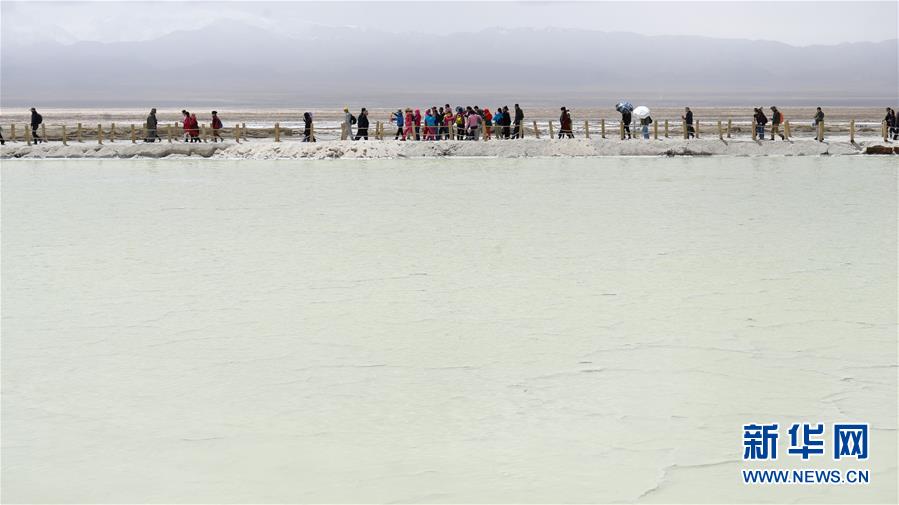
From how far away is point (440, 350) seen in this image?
29.6 feet

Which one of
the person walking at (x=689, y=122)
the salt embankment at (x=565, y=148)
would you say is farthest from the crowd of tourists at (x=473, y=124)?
the salt embankment at (x=565, y=148)

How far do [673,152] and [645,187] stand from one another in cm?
760

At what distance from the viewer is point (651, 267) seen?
12.5m

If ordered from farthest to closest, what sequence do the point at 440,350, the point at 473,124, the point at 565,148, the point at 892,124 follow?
the point at 892,124
the point at 473,124
the point at 565,148
the point at 440,350

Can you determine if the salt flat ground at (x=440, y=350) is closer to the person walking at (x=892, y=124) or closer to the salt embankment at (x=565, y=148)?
the salt embankment at (x=565, y=148)

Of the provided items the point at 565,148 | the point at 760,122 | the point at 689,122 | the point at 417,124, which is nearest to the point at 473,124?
the point at 417,124

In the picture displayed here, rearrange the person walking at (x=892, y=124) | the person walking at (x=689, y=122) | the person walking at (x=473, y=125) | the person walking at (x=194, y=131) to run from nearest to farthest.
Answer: the person walking at (x=473, y=125), the person walking at (x=892, y=124), the person walking at (x=689, y=122), the person walking at (x=194, y=131)

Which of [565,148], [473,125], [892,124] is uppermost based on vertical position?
[473,125]

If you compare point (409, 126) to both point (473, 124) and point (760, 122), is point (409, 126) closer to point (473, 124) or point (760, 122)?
point (473, 124)

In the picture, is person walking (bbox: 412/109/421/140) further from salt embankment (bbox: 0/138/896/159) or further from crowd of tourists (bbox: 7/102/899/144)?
salt embankment (bbox: 0/138/896/159)

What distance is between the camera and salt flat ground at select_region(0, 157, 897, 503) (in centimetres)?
650

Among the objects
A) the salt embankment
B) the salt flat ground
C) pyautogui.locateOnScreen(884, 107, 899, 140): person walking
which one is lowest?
the salt flat ground

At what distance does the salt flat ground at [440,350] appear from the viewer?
21.3 feet

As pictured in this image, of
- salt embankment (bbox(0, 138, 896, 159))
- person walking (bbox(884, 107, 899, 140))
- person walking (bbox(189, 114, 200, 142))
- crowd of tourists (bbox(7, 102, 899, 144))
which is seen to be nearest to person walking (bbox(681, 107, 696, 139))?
crowd of tourists (bbox(7, 102, 899, 144))
